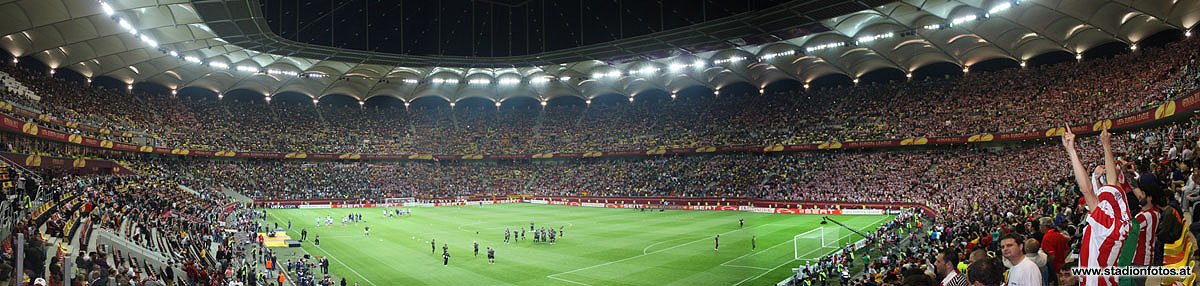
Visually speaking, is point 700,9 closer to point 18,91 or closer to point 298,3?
point 298,3

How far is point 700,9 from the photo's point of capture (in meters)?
57.7

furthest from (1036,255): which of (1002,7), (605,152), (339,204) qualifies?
(605,152)

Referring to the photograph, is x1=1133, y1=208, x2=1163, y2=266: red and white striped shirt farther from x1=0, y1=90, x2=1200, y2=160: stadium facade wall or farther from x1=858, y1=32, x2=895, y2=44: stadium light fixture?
x1=858, y1=32, x2=895, y2=44: stadium light fixture

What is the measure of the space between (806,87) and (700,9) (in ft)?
82.9

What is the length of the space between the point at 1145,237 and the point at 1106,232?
396mm

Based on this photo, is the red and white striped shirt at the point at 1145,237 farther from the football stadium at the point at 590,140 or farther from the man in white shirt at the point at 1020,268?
the man in white shirt at the point at 1020,268

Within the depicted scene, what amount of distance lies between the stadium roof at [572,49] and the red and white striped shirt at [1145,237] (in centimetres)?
4556

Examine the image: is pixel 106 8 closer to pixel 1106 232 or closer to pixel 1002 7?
pixel 1106 232

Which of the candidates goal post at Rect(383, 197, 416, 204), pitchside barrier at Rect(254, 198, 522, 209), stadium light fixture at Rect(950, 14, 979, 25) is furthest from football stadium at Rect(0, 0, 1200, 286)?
pitchside barrier at Rect(254, 198, 522, 209)

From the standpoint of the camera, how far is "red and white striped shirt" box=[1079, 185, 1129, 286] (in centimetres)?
594

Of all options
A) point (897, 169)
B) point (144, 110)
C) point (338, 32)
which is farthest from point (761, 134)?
point (144, 110)

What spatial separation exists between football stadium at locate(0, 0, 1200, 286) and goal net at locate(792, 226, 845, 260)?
353 millimetres

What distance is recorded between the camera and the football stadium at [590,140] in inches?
861

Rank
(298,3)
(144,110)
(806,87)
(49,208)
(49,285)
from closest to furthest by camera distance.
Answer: (49,285) < (49,208) < (298,3) < (144,110) < (806,87)
